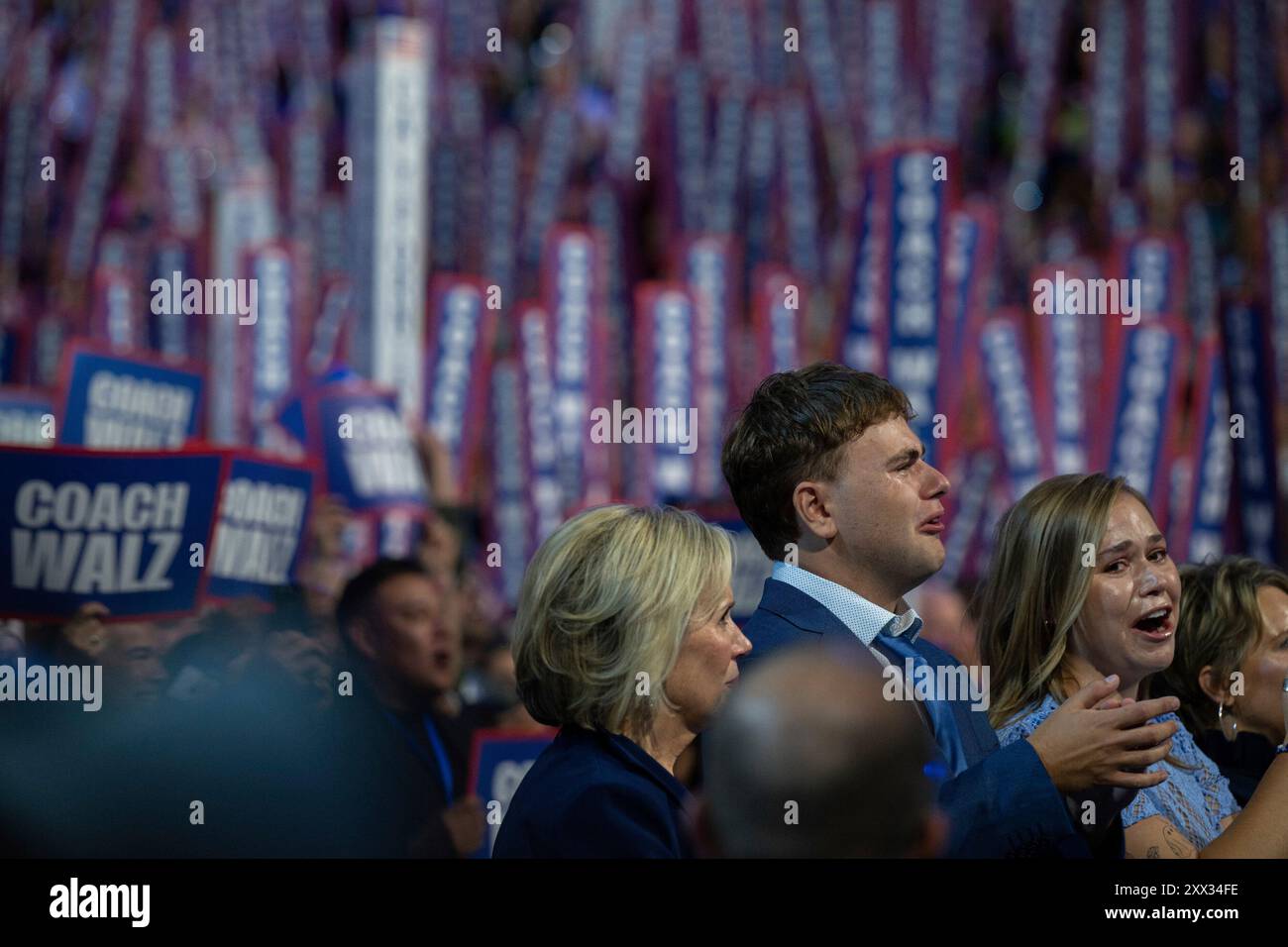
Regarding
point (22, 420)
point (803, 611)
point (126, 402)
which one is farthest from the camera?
point (22, 420)

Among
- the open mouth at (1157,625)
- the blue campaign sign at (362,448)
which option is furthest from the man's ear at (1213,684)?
the blue campaign sign at (362,448)

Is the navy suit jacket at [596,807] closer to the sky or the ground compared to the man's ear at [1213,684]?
closer to the ground

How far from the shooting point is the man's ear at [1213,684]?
9.86 feet

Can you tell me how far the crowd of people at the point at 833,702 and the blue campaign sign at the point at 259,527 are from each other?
1.13 m

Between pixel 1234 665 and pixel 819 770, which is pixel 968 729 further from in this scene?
pixel 819 770

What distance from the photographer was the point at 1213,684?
302 cm

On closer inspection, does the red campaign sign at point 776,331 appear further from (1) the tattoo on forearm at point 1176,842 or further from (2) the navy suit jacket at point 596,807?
(2) the navy suit jacket at point 596,807

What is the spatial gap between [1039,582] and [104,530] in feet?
8.91

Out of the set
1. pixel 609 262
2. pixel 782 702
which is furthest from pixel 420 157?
pixel 782 702

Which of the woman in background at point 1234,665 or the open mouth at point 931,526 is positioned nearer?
the open mouth at point 931,526

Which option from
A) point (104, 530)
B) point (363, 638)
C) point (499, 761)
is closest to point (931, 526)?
point (363, 638)

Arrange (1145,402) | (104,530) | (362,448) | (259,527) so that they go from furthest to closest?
(1145,402) < (362,448) < (259,527) < (104,530)

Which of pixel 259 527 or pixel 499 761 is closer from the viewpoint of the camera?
pixel 499 761

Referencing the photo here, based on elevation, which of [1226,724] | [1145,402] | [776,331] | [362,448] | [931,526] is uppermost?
[776,331]
